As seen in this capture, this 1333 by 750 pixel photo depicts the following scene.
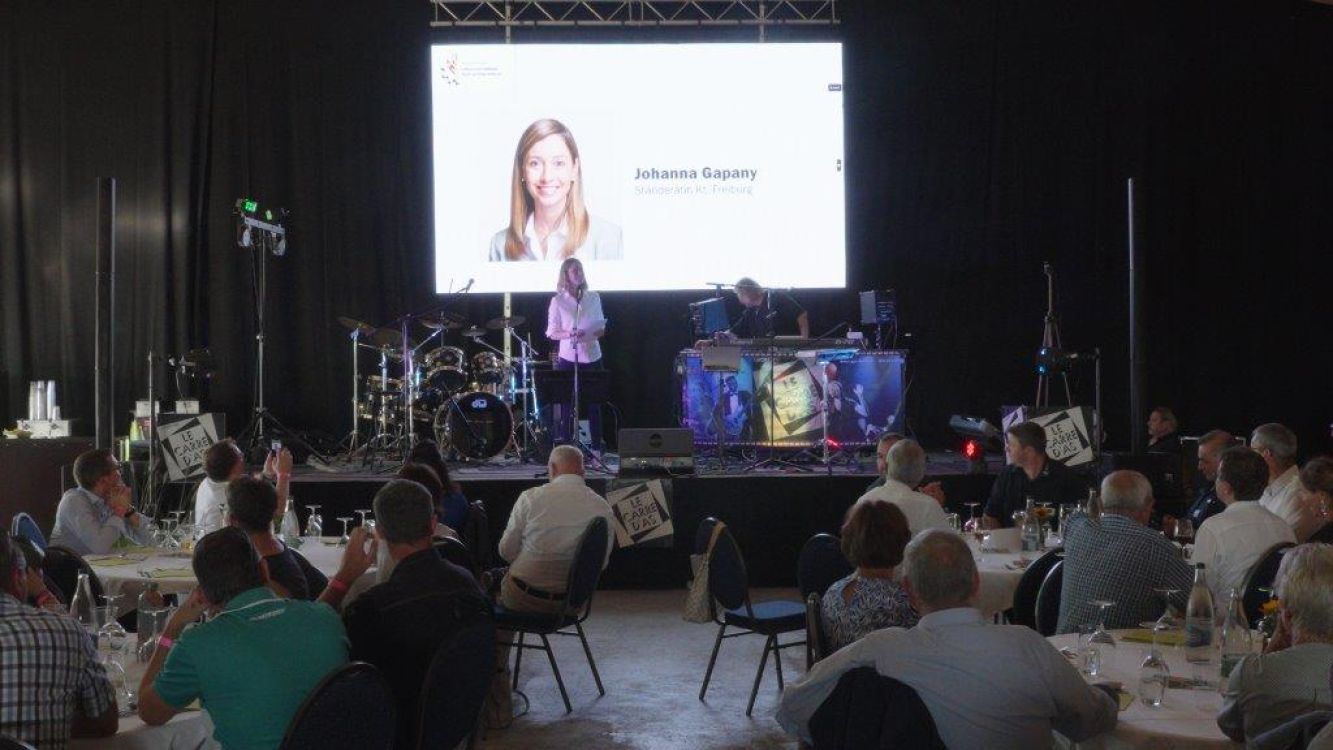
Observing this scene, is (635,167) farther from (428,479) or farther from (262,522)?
(262,522)

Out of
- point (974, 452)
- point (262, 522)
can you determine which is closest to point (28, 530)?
point (262, 522)

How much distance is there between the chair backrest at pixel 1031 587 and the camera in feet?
18.0

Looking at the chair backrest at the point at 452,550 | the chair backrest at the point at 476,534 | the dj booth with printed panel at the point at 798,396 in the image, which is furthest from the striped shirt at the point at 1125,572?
the dj booth with printed panel at the point at 798,396

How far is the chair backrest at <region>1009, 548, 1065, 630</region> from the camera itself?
216 inches

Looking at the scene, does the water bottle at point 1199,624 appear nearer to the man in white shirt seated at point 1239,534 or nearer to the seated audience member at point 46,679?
the man in white shirt seated at point 1239,534

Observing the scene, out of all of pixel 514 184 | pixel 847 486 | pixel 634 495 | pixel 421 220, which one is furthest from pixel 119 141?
pixel 847 486

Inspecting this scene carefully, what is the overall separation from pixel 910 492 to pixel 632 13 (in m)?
7.73

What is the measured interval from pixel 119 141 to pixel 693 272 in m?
5.40

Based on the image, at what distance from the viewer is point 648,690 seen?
23.0 feet

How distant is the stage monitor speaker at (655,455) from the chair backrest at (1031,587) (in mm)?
4299

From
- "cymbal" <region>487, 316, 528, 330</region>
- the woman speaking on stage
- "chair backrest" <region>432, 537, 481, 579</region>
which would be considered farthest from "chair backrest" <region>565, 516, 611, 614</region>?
"cymbal" <region>487, 316, 528, 330</region>

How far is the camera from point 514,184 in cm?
1229

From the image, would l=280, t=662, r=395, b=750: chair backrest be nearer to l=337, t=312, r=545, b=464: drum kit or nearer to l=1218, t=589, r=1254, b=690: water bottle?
l=1218, t=589, r=1254, b=690: water bottle

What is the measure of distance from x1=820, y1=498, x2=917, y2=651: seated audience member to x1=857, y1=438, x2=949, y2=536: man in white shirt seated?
1413 mm
